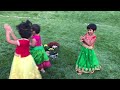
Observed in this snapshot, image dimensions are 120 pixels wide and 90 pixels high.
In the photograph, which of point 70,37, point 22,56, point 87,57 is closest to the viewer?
point 22,56

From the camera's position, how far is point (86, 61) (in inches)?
313

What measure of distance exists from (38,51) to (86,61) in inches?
46.4

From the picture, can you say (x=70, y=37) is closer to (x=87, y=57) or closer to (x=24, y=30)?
(x=87, y=57)

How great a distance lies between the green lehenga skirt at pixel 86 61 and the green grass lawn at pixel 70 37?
173mm

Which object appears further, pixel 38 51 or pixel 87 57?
pixel 87 57

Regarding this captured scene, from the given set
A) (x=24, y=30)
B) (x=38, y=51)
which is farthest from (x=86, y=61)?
(x=24, y=30)

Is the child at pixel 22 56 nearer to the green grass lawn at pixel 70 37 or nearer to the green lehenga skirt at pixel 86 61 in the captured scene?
the green grass lawn at pixel 70 37

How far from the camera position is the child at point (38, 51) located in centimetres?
760

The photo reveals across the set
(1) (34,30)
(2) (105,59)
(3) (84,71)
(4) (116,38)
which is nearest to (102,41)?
(4) (116,38)

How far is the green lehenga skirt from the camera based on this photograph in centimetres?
791

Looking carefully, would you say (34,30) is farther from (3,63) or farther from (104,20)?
(104,20)

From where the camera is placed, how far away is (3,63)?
840cm

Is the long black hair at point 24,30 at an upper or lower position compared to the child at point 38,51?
upper

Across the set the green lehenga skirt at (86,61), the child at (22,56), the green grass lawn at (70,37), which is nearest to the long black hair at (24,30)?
the child at (22,56)
